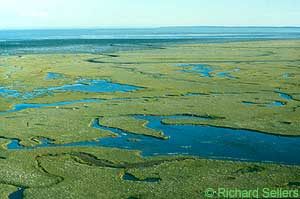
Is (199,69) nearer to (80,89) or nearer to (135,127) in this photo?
(80,89)

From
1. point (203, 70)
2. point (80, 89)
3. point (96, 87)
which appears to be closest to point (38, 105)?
point (80, 89)

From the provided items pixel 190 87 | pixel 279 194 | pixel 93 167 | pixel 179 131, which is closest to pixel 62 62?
→ pixel 190 87

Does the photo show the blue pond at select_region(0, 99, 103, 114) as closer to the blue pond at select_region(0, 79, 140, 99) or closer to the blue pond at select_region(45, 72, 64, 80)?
the blue pond at select_region(0, 79, 140, 99)

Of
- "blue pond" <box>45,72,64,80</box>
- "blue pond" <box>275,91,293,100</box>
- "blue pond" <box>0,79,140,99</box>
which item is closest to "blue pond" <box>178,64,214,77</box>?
"blue pond" <box>0,79,140,99</box>

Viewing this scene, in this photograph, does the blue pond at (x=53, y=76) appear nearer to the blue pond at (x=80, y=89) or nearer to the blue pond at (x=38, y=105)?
the blue pond at (x=80, y=89)

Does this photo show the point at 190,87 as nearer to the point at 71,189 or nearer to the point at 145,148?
the point at 145,148
